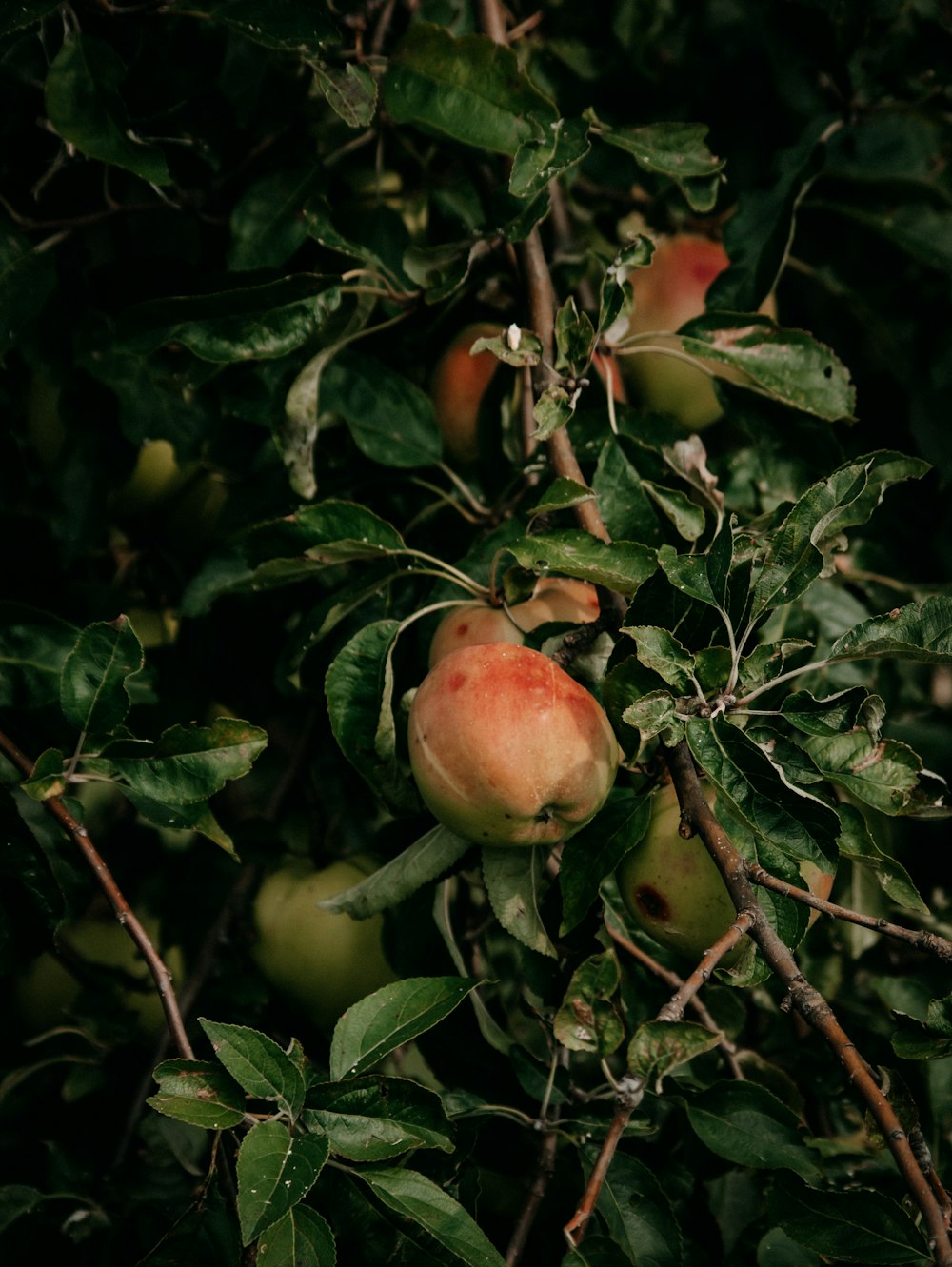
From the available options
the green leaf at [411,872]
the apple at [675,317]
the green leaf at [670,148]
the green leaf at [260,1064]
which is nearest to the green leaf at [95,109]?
the green leaf at [670,148]

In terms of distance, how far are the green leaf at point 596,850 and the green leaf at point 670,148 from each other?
67cm

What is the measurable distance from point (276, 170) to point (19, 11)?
323mm

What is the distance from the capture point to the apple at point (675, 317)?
1.37 m

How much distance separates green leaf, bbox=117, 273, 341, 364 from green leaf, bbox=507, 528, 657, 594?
0.38 meters

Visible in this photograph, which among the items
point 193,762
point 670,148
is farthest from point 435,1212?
point 670,148

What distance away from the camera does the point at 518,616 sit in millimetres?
1039

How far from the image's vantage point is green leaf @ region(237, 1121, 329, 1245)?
2.35 ft

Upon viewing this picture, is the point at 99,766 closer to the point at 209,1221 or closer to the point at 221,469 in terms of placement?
the point at 209,1221

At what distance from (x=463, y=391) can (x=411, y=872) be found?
1.93 feet

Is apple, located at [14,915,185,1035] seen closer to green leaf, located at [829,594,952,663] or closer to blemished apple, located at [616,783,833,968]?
blemished apple, located at [616,783,833,968]

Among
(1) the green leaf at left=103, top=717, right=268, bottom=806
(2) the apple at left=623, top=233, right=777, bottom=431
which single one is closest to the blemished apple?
(1) the green leaf at left=103, top=717, right=268, bottom=806

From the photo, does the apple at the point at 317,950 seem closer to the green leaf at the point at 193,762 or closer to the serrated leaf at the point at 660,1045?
the green leaf at the point at 193,762

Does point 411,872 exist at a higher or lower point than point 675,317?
lower

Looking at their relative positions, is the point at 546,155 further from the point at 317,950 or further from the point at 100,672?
the point at 317,950
